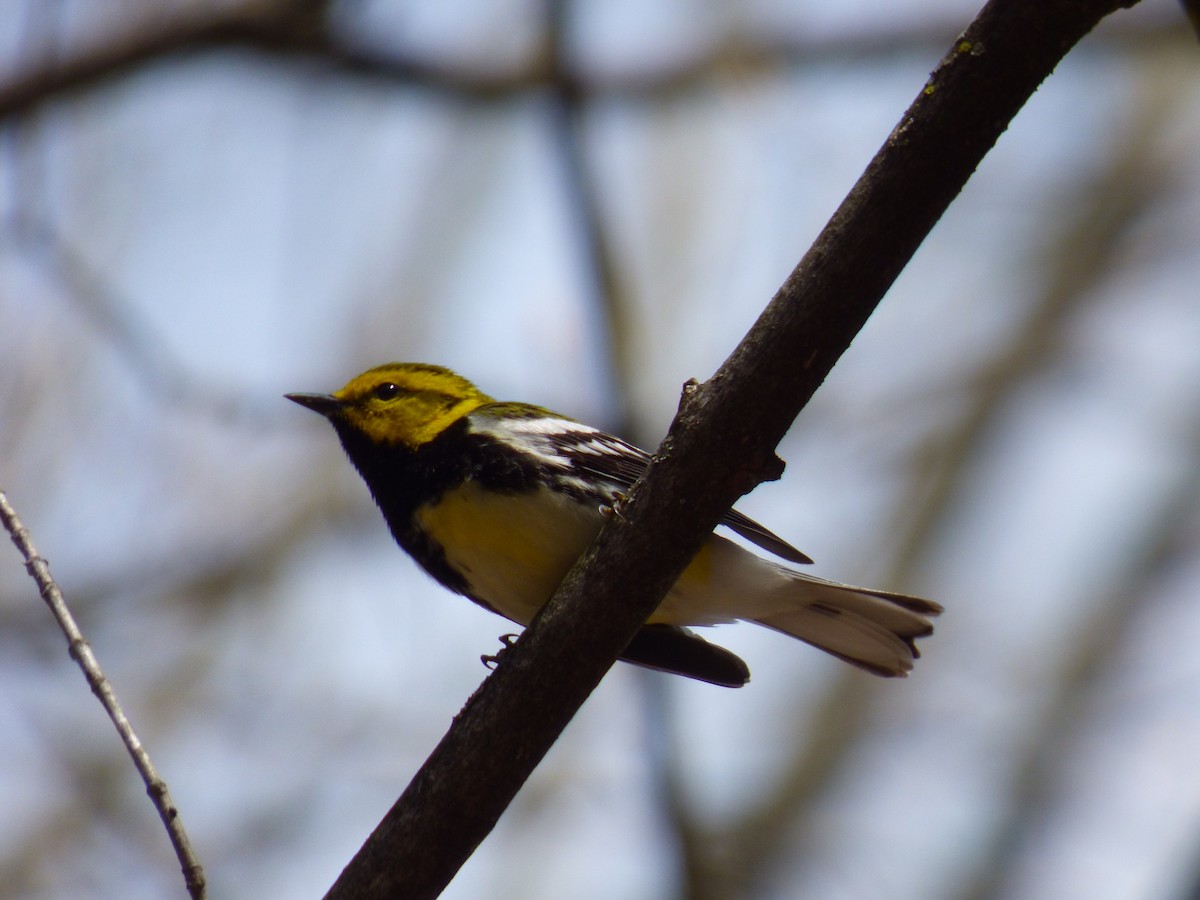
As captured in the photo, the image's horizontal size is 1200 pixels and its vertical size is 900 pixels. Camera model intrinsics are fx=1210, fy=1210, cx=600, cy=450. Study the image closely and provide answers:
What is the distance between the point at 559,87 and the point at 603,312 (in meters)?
1.02

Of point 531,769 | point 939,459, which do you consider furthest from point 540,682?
point 939,459

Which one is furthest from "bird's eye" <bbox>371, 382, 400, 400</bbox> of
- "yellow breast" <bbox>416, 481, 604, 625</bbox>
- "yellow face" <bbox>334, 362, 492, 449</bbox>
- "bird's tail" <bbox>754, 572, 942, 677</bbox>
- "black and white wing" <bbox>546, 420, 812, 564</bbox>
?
"bird's tail" <bbox>754, 572, 942, 677</bbox>

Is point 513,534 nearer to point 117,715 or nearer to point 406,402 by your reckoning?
point 406,402

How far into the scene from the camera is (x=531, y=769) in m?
2.61

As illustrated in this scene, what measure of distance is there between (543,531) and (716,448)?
1.16m

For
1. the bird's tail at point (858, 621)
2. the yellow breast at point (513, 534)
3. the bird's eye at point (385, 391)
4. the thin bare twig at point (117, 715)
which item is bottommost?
the thin bare twig at point (117, 715)

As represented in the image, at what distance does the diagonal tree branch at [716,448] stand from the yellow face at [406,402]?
61.8 inches

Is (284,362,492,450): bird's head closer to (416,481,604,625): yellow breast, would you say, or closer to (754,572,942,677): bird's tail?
(416,481,604,625): yellow breast

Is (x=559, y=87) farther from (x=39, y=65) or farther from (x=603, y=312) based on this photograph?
(x=39, y=65)

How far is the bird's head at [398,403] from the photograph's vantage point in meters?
4.18

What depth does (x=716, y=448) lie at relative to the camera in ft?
7.89

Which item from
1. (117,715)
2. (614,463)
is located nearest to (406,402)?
(614,463)

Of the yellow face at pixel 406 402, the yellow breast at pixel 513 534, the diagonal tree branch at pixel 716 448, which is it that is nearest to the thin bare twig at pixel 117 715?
the diagonal tree branch at pixel 716 448

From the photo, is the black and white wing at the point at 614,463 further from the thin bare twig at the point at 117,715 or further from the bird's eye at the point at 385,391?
the thin bare twig at the point at 117,715
